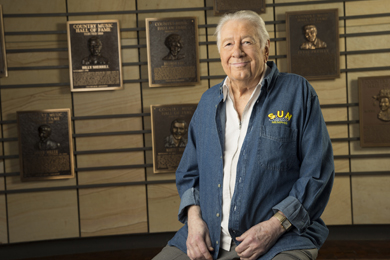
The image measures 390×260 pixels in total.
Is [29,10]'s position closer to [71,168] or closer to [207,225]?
[71,168]

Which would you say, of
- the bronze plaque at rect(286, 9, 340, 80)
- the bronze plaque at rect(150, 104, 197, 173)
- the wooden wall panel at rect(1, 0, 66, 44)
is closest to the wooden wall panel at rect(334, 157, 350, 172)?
the bronze plaque at rect(286, 9, 340, 80)

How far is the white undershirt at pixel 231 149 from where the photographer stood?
5.24 ft

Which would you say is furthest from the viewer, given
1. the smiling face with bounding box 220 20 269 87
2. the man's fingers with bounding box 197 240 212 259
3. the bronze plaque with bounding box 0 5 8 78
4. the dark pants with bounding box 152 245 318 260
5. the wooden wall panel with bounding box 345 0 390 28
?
the wooden wall panel with bounding box 345 0 390 28

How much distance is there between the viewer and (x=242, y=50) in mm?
1659

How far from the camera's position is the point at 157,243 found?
3799 mm

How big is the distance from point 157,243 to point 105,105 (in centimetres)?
167

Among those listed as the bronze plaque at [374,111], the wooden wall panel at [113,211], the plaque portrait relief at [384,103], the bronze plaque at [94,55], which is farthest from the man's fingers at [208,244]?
the plaque portrait relief at [384,103]

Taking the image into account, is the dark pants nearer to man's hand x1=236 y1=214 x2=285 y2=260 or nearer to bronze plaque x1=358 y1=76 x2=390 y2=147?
man's hand x1=236 y1=214 x2=285 y2=260

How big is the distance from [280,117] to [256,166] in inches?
10.1

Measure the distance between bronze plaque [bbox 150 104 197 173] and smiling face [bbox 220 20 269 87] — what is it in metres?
2.04

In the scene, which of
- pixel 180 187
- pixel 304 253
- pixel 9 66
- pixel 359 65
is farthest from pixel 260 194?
pixel 9 66

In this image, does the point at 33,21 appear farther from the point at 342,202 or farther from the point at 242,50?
the point at 342,202

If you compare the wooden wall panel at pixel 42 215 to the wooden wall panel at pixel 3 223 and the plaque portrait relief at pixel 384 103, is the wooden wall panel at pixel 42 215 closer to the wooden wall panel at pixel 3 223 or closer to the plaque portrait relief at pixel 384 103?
the wooden wall panel at pixel 3 223

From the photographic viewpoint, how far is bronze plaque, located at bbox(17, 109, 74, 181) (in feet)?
11.8
